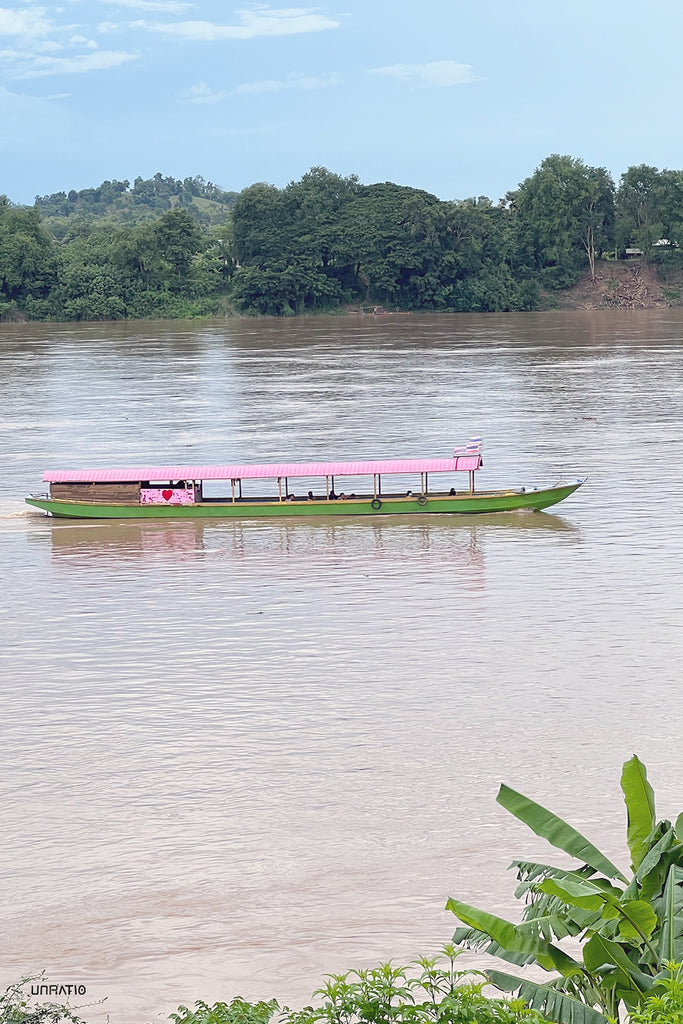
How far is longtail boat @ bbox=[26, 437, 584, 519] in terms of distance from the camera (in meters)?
22.8

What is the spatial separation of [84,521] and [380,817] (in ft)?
46.2

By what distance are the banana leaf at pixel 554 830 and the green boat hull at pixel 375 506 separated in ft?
53.3

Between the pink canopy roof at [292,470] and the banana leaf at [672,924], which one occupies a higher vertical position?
the pink canopy roof at [292,470]

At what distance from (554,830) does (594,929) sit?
58 centimetres

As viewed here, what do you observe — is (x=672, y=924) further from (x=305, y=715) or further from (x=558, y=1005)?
(x=305, y=715)

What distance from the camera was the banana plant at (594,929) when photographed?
5859 millimetres

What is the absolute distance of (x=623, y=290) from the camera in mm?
100312

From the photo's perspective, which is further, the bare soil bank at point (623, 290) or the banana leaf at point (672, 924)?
the bare soil bank at point (623, 290)

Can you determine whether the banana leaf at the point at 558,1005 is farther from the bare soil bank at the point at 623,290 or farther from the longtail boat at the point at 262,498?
the bare soil bank at the point at 623,290

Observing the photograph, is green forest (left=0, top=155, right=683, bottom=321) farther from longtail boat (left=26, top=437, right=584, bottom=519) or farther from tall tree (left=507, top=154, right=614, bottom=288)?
longtail boat (left=26, top=437, right=584, bottom=519)

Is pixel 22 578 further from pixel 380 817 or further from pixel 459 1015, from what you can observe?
pixel 459 1015

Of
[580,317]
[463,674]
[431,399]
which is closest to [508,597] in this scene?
[463,674]

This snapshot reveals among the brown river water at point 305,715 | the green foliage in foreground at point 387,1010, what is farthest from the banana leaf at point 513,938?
the brown river water at point 305,715

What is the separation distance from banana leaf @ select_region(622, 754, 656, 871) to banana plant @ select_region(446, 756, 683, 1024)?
0.19ft
